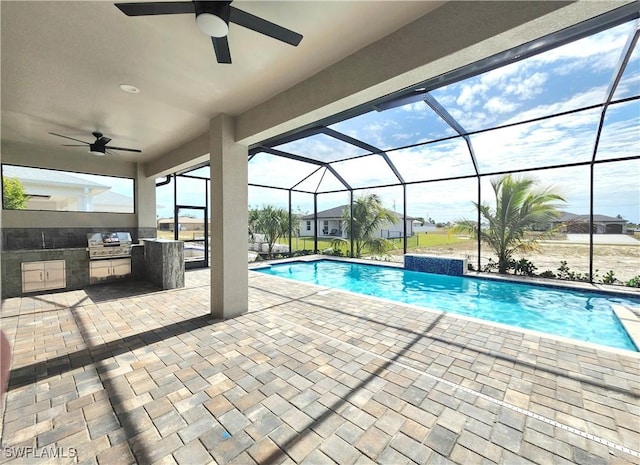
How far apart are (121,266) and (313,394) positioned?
6.43 meters

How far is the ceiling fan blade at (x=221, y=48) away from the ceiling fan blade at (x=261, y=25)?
0.26 m

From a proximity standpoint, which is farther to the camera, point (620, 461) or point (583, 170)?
point (583, 170)

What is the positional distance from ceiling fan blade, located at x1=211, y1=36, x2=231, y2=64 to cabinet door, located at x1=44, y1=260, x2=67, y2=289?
5.99 meters

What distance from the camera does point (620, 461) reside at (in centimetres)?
210

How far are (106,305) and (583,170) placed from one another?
10.3 m

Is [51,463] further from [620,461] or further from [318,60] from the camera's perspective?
[318,60]

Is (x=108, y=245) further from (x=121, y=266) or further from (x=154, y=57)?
(x=154, y=57)

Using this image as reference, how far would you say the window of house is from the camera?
20.8 feet

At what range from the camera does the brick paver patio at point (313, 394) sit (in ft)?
7.17

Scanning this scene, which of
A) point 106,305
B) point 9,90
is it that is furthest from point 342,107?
point 106,305

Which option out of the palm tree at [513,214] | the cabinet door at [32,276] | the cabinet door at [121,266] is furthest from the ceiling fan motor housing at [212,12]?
the palm tree at [513,214]

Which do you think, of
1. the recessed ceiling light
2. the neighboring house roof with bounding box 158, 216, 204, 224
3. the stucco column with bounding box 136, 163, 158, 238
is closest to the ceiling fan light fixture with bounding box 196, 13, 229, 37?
the recessed ceiling light

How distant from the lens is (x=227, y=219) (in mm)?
4664

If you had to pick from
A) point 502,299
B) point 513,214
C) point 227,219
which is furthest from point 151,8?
point 513,214
